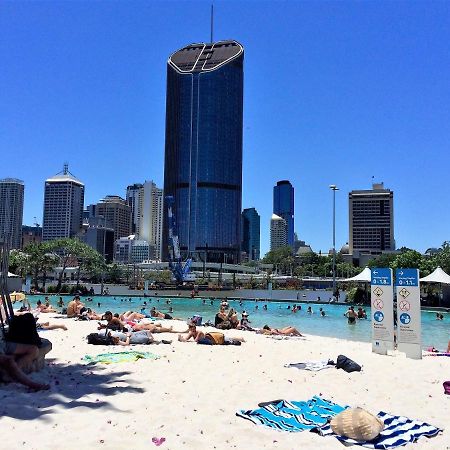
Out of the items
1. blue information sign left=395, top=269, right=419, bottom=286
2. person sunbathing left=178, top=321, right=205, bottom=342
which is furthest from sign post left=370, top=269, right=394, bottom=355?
person sunbathing left=178, top=321, right=205, bottom=342

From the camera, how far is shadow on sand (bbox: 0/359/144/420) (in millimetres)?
6586

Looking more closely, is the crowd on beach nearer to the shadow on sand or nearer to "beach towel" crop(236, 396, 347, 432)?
the shadow on sand

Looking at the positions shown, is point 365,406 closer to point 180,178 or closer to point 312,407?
point 312,407

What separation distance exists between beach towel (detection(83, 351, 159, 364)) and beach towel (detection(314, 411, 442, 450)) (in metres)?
5.54

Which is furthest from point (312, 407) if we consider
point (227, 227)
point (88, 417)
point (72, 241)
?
point (227, 227)

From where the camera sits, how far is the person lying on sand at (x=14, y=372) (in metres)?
7.55

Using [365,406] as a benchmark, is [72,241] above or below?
above

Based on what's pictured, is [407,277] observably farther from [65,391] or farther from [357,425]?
[65,391]

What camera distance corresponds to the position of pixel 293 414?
22.1 feet

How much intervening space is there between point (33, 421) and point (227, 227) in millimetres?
152314

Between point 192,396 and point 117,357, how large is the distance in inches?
145

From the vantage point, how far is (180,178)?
6048 inches

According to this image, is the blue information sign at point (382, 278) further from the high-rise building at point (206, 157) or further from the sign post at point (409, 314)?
the high-rise building at point (206, 157)

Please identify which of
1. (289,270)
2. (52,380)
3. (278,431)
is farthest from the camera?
(289,270)
